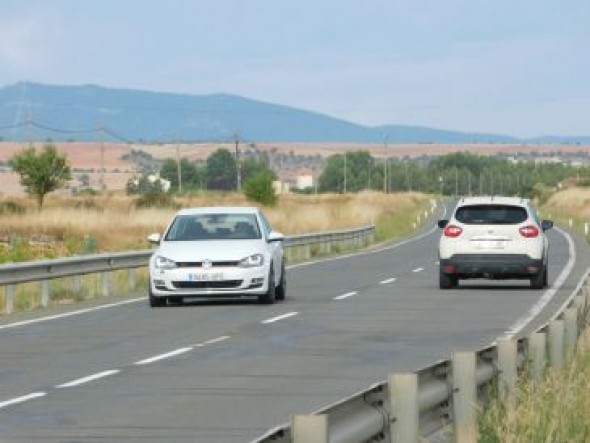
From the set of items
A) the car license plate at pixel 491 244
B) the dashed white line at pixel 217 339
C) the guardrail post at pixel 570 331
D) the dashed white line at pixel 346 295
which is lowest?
the dashed white line at pixel 346 295

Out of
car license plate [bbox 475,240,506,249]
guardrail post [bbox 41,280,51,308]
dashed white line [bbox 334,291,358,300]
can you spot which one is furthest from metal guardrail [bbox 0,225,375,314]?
car license plate [bbox 475,240,506,249]

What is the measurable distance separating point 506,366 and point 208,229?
17.3 meters

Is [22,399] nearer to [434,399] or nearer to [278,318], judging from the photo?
[434,399]

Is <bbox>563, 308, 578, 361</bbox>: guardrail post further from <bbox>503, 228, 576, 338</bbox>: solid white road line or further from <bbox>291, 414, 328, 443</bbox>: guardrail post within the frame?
<bbox>291, 414, 328, 443</bbox>: guardrail post

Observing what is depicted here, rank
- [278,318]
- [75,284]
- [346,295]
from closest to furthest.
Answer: [278,318]
[346,295]
[75,284]

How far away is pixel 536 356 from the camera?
524 inches

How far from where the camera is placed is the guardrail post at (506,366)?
39.5ft

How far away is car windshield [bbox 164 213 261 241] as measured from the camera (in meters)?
28.8

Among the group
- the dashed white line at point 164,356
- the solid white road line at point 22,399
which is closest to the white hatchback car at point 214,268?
the dashed white line at point 164,356

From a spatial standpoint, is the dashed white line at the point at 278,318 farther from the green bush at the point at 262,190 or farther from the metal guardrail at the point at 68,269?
the green bush at the point at 262,190

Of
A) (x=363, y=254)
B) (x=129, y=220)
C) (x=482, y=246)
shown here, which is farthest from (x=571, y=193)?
(x=482, y=246)

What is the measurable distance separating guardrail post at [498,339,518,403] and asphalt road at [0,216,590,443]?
1671 mm

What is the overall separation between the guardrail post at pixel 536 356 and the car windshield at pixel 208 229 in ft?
50.3

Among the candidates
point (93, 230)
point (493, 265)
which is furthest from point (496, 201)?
point (93, 230)
